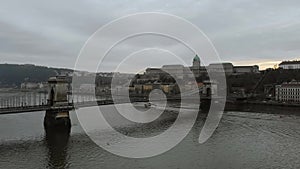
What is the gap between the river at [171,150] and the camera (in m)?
5.51

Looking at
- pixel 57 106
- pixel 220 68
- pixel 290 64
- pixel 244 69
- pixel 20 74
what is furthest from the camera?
pixel 20 74

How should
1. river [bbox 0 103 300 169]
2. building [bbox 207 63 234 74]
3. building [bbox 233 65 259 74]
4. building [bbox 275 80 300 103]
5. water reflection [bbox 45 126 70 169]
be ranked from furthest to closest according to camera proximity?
building [bbox 233 65 259 74] < building [bbox 207 63 234 74] < building [bbox 275 80 300 103] < water reflection [bbox 45 126 70 169] < river [bbox 0 103 300 169]

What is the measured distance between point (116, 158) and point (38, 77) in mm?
37831

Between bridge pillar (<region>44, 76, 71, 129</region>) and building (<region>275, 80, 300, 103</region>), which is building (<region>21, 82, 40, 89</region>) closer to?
building (<region>275, 80, 300, 103</region>)

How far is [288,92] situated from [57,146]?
15.0 m

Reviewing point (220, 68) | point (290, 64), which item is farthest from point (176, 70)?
point (290, 64)

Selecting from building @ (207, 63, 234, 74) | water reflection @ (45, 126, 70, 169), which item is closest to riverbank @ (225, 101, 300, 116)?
water reflection @ (45, 126, 70, 169)

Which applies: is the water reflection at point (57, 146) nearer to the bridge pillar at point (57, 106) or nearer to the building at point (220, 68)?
the bridge pillar at point (57, 106)

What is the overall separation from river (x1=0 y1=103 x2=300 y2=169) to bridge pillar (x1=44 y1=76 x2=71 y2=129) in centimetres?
33

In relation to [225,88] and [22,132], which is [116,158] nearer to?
[22,132]

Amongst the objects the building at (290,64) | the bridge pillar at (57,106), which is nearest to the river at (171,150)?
the bridge pillar at (57,106)

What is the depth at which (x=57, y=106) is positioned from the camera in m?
9.16

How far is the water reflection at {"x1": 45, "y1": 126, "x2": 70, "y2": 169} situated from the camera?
5613 millimetres

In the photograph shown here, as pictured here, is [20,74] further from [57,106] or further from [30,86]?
[57,106]
